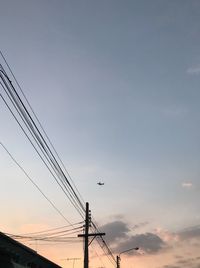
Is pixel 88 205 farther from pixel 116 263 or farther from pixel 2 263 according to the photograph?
pixel 116 263

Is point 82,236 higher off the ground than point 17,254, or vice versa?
point 82,236

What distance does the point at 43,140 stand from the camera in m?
18.9

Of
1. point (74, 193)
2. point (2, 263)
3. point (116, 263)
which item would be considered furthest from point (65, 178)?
point (116, 263)

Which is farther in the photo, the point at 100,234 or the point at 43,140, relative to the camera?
the point at 100,234

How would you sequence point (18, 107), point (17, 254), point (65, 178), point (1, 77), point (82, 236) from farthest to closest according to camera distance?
1. point (82, 236)
2. point (17, 254)
3. point (65, 178)
4. point (18, 107)
5. point (1, 77)

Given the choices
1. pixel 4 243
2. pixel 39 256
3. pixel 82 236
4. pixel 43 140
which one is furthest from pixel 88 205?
pixel 43 140

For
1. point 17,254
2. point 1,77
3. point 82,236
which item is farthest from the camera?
point 82,236

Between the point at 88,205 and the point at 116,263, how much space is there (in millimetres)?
23503

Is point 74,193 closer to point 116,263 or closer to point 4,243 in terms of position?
point 4,243

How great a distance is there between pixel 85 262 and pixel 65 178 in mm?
13815

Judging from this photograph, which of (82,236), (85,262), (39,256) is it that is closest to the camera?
(39,256)

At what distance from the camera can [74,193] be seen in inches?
1083

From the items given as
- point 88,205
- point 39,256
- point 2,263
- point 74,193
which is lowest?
point 2,263

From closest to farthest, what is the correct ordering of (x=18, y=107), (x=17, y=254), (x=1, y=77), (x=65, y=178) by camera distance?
(x=1, y=77) → (x=18, y=107) → (x=65, y=178) → (x=17, y=254)
